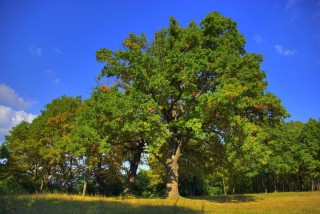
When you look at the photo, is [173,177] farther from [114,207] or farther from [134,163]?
[114,207]

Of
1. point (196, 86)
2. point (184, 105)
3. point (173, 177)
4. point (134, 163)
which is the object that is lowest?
point (173, 177)

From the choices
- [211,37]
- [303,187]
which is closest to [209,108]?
[211,37]

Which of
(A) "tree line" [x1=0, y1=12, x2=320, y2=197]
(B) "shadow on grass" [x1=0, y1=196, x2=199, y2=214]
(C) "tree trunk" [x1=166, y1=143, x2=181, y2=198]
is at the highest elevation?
(A) "tree line" [x1=0, y1=12, x2=320, y2=197]

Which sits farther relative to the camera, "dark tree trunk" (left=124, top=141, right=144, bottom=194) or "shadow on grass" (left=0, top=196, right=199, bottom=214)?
"dark tree trunk" (left=124, top=141, right=144, bottom=194)

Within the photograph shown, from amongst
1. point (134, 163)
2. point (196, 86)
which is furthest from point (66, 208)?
point (134, 163)

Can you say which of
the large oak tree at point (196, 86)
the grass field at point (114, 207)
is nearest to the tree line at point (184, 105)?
the large oak tree at point (196, 86)

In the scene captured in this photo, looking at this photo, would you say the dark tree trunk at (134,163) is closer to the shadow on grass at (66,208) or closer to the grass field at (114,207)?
the grass field at (114,207)

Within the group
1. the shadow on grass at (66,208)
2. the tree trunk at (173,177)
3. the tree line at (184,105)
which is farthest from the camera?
the tree trunk at (173,177)

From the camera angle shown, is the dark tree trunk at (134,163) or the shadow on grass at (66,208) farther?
the dark tree trunk at (134,163)

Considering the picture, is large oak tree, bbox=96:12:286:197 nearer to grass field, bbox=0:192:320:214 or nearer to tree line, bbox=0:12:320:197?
tree line, bbox=0:12:320:197

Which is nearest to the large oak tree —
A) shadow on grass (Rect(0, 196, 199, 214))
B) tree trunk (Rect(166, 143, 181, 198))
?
tree trunk (Rect(166, 143, 181, 198))

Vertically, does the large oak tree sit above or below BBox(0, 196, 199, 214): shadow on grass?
above

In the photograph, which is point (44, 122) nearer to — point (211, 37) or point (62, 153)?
point (62, 153)

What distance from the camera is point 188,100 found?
88.7 ft
